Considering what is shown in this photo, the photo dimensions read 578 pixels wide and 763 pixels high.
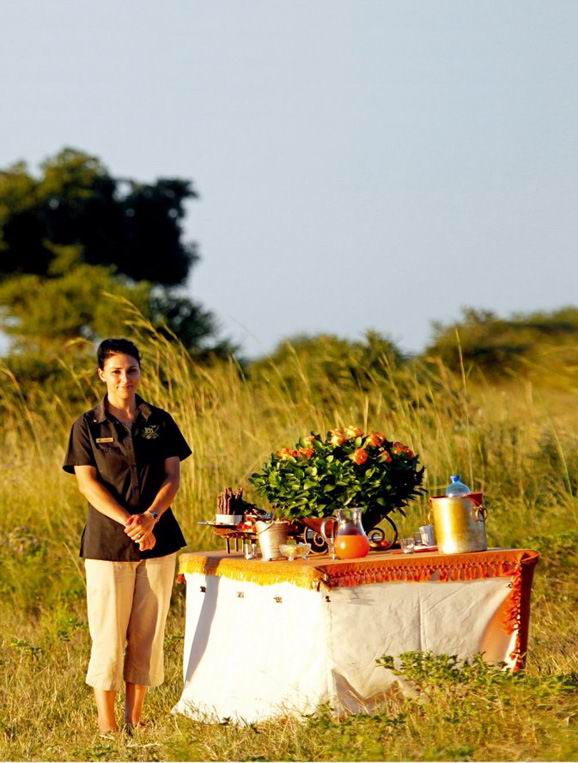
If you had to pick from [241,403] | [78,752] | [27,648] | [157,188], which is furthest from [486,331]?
[78,752]

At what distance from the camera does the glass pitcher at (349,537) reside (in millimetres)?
5410

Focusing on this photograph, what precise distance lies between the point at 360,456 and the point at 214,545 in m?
3.66

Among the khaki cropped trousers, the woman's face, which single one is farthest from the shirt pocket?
the khaki cropped trousers

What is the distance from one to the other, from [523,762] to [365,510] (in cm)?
148

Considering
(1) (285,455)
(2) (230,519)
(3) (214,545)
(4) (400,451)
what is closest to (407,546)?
(4) (400,451)

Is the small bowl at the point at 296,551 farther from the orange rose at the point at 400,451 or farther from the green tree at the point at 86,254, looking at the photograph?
the green tree at the point at 86,254

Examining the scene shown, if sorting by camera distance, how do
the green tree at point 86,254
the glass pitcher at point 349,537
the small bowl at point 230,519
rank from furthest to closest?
the green tree at point 86,254
the small bowl at point 230,519
the glass pitcher at point 349,537

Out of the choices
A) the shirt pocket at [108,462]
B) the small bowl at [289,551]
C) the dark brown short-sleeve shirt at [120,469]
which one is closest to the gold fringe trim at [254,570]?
the small bowl at [289,551]

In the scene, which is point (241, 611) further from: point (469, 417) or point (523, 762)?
point (469, 417)

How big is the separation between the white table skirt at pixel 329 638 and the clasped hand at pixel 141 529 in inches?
17.1

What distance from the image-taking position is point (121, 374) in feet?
18.9

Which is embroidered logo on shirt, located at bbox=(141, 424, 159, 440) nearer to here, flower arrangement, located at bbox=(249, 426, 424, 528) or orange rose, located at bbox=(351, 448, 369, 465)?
flower arrangement, located at bbox=(249, 426, 424, 528)

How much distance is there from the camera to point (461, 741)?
473 centimetres

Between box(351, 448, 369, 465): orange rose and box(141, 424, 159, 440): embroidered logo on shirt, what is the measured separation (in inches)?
34.8
